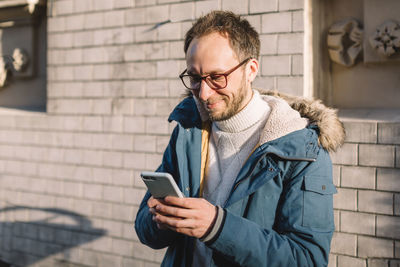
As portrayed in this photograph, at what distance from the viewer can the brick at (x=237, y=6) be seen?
4078 mm

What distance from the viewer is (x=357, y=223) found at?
3.56 m

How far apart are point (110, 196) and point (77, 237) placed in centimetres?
83

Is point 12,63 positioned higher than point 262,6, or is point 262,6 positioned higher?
point 262,6

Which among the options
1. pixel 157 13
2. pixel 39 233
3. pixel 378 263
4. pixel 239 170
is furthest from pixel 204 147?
pixel 39 233

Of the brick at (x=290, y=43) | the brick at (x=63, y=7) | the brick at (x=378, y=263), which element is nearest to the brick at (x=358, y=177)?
the brick at (x=378, y=263)

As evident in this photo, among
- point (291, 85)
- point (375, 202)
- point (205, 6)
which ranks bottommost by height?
point (375, 202)

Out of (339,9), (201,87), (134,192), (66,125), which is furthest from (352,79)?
(66,125)

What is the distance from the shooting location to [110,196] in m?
5.04

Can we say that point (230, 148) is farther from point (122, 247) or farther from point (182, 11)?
point (122, 247)

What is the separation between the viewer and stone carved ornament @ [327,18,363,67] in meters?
3.77

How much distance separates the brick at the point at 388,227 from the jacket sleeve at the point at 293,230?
2.00 meters

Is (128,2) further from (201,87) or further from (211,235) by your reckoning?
(211,235)

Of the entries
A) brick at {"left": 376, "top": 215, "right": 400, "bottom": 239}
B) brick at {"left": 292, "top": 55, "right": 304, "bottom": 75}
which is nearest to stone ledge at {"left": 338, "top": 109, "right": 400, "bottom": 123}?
brick at {"left": 292, "top": 55, "right": 304, "bottom": 75}

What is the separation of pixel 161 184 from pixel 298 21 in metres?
2.78
